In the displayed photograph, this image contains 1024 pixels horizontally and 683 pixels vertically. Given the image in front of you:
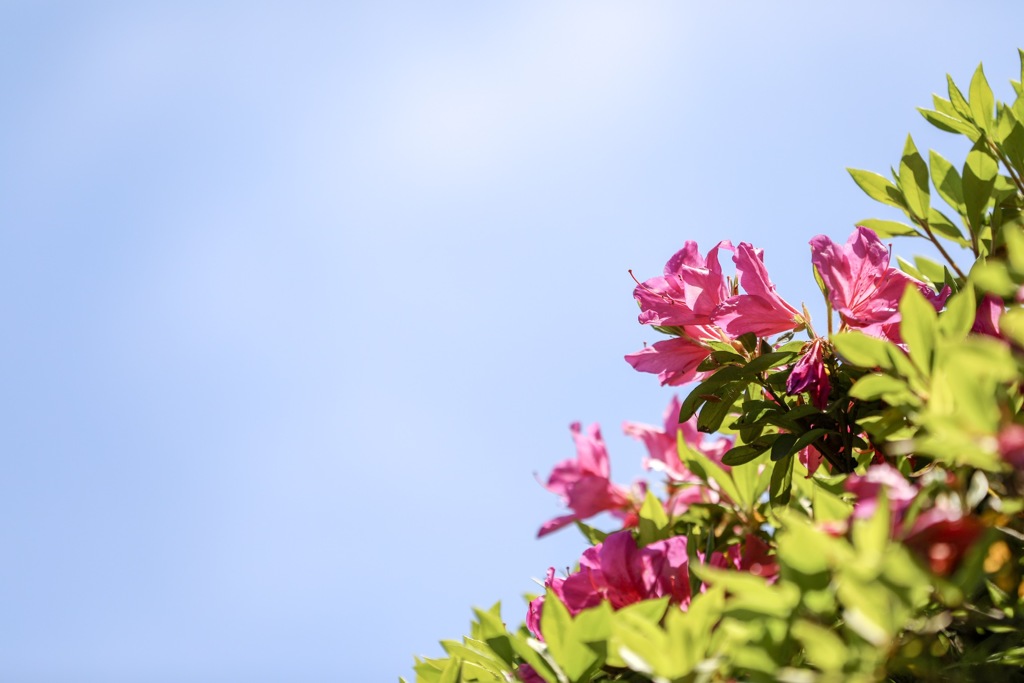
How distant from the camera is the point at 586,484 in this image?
A: 71.1 inches

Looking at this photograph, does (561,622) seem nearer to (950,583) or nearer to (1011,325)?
(950,583)

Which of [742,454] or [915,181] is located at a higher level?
[915,181]

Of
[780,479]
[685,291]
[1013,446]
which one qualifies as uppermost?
[685,291]

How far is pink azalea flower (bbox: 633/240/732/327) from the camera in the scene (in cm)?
158

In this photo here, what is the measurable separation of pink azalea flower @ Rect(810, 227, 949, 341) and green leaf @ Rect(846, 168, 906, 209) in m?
0.19

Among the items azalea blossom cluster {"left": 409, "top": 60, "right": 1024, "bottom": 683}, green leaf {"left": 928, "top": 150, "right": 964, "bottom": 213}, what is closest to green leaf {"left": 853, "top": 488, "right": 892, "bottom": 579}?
azalea blossom cluster {"left": 409, "top": 60, "right": 1024, "bottom": 683}

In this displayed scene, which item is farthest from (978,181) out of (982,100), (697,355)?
(697,355)

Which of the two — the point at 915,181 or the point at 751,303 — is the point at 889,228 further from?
the point at 751,303

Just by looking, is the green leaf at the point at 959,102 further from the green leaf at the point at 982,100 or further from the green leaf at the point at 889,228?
the green leaf at the point at 889,228

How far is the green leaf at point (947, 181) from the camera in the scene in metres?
1.55

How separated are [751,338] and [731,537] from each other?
0.41 m

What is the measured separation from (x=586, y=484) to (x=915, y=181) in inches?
34.2

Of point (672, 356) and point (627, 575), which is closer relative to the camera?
point (627, 575)

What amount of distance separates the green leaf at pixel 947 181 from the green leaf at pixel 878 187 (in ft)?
0.26
